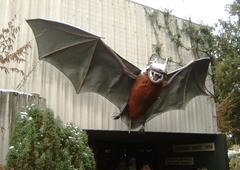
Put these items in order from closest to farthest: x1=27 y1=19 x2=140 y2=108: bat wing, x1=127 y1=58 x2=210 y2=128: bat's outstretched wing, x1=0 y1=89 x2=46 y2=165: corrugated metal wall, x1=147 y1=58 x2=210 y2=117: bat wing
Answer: x1=0 y1=89 x2=46 y2=165: corrugated metal wall → x1=27 y1=19 x2=140 y2=108: bat wing → x1=127 y1=58 x2=210 y2=128: bat's outstretched wing → x1=147 y1=58 x2=210 y2=117: bat wing

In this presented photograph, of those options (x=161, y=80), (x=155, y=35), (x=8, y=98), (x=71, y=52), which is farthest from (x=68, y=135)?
(x=155, y=35)

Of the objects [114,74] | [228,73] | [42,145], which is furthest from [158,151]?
[42,145]

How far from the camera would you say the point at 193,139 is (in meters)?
11.6

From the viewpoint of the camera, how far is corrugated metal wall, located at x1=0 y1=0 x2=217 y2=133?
26.6 feet

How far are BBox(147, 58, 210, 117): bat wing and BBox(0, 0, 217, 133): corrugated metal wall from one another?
504mm

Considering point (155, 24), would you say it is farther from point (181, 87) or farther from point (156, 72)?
point (156, 72)

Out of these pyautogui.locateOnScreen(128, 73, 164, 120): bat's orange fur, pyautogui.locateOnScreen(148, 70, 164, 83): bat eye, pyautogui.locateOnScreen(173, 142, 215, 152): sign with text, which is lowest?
pyautogui.locateOnScreen(173, 142, 215, 152): sign with text

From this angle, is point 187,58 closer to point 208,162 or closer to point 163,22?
point 163,22

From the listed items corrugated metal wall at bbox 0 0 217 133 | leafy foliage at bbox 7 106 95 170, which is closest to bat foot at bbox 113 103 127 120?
corrugated metal wall at bbox 0 0 217 133

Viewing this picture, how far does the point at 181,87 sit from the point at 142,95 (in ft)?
4.27

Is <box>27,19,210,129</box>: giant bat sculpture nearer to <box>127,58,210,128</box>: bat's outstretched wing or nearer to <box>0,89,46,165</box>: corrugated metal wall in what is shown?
<box>127,58,210,128</box>: bat's outstretched wing

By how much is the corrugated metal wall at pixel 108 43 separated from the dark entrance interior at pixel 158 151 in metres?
0.63

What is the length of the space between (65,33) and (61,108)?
1.52 metres

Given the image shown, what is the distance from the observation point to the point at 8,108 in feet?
22.5
